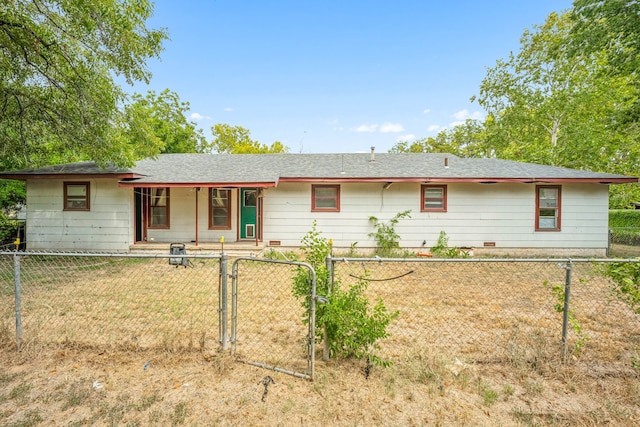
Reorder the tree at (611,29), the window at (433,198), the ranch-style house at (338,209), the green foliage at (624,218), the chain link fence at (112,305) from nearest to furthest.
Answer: the chain link fence at (112,305) < the tree at (611,29) < the ranch-style house at (338,209) < the window at (433,198) < the green foliage at (624,218)

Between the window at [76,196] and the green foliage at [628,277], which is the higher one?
the window at [76,196]

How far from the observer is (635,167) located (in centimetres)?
1602

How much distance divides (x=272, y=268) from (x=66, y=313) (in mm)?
4424

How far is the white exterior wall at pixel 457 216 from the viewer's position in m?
10.4

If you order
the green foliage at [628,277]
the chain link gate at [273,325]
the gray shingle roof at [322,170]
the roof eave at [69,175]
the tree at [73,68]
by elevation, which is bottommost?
the chain link gate at [273,325]

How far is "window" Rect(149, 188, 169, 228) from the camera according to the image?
1073 cm

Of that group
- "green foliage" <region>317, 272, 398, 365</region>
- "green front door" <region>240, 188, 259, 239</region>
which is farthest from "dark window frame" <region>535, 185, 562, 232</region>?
"green foliage" <region>317, 272, 398, 365</region>

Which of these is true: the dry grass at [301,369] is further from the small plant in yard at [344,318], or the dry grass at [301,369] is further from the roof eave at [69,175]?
the roof eave at [69,175]

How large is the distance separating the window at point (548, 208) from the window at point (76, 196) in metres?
15.5

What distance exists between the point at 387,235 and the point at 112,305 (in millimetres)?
8034

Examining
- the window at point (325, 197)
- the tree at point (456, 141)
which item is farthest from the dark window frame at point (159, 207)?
the tree at point (456, 141)

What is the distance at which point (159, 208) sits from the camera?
35.5ft

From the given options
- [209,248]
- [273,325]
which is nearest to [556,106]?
[209,248]

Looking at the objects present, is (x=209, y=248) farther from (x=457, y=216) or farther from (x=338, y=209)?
(x=457, y=216)
